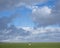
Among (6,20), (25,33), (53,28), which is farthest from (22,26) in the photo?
(53,28)

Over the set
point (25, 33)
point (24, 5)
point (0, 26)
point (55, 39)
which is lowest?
point (55, 39)

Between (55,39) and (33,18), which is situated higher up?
(33,18)

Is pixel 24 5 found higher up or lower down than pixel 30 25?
higher up

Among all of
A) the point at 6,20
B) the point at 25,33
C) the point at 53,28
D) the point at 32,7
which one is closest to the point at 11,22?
the point at 6,20

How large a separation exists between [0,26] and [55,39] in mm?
1288

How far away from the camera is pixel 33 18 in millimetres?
2936

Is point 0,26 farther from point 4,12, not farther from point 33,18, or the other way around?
point 33,18

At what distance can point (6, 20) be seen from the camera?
2996mm

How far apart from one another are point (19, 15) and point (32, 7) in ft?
1.15

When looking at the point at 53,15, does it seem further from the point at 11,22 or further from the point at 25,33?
the point at 11,22

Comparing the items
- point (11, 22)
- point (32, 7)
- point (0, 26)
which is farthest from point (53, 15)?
point (0, 26)

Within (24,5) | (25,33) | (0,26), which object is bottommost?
(25,33)

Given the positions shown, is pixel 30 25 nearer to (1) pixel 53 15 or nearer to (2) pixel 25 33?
(2) pixel 25 33

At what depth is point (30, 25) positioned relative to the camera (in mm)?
2938
